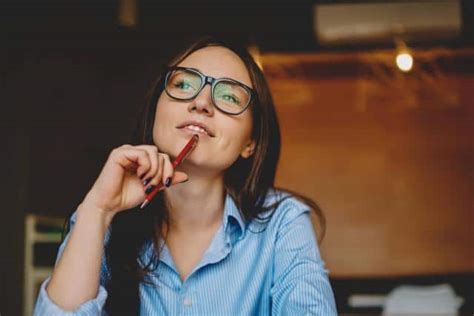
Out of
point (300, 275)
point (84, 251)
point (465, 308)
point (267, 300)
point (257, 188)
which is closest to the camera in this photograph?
point (84, 251)

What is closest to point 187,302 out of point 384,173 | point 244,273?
point 244,273

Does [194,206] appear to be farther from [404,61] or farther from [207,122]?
[404,61]

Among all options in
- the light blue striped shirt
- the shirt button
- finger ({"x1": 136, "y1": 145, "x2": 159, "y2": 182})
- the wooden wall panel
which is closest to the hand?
finger ({"x1": 136, "y1": 145, "x2": 159, "y2": 182})

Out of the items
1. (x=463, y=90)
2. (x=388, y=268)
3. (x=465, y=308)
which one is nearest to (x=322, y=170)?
(x=388, y=268)

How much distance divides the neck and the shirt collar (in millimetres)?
49

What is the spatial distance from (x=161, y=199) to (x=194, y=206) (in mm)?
93

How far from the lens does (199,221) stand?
5.20ft

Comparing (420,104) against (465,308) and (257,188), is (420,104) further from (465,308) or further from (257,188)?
(257,188)

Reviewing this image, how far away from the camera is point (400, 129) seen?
4305 mm

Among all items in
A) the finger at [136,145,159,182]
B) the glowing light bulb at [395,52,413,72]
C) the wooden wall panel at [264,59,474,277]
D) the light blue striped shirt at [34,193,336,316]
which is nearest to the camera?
the finger at [136,145,159,182]

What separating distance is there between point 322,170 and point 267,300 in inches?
113

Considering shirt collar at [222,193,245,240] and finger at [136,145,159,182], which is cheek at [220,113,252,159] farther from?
finger at [136,145,159,182]

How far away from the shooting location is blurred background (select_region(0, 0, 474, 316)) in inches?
129

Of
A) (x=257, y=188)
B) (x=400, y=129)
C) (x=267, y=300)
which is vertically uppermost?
(x=400, y=129)
